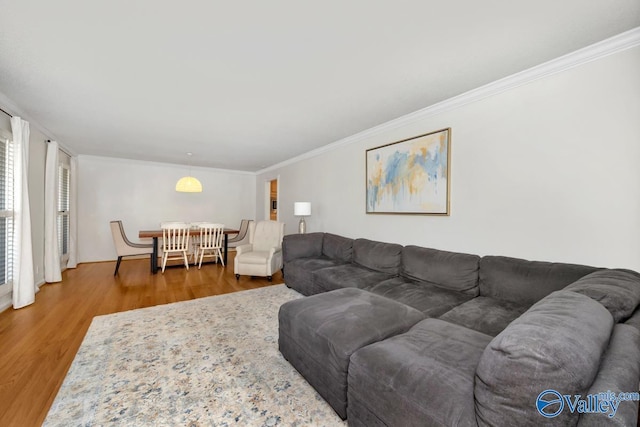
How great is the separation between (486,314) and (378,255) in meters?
1.45

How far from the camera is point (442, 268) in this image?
8.46ft

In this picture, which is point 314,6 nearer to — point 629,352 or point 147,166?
point 629,352

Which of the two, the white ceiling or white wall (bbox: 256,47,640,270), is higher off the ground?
the white ceiling

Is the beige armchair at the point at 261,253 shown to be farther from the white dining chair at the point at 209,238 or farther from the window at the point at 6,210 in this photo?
the window at the point at 6,210

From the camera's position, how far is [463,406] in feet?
3.22

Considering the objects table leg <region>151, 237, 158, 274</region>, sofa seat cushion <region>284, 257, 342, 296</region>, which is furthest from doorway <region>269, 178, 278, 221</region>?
sofa seat cushion <region>284, 257, 342, 296</region>

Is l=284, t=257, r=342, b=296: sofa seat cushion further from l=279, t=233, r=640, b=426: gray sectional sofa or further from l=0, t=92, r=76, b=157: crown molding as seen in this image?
l=0, t=92, r=76, b=157: crown molding

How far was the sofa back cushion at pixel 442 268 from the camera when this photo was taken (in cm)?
241

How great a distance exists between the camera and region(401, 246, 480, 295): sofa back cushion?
2.41 m

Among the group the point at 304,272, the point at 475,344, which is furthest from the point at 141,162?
the point at 475,344

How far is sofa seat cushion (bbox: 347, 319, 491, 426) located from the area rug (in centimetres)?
38

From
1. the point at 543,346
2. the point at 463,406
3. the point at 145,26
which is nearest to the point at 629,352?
the point at 543,346

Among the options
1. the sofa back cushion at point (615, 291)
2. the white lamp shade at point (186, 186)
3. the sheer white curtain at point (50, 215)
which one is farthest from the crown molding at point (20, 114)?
the sofa back cushion at point (615, 291)

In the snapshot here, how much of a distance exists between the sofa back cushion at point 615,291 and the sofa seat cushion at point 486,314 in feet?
1.69
